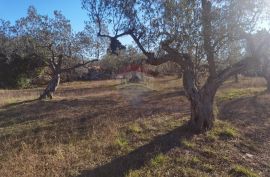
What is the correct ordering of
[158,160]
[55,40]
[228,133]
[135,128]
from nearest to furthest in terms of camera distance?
[158,160], [228,133], [135,128], [55,40]

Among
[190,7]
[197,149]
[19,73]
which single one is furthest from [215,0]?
[19,73]

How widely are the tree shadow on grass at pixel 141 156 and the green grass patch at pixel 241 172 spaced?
224 cm

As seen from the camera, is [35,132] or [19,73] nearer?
[35,132]

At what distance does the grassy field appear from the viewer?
10.0 m

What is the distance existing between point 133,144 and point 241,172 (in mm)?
3879

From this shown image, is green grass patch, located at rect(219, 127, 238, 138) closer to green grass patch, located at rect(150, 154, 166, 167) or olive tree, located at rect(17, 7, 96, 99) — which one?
green grass patch, located at rect(150, 154, 166, 167)

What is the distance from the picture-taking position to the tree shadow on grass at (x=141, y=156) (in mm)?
9812

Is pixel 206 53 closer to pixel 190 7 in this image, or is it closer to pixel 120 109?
pixel 190 7

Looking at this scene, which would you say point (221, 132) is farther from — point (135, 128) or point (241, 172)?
point (241, 172)

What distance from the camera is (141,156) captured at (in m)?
10.9

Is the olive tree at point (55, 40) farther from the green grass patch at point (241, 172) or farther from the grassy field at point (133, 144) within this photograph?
the green grass patch at point (241, 172)

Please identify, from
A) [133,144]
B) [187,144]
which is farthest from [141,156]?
[187,144]

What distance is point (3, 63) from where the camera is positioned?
5291 cm

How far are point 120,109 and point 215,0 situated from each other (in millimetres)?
8897
